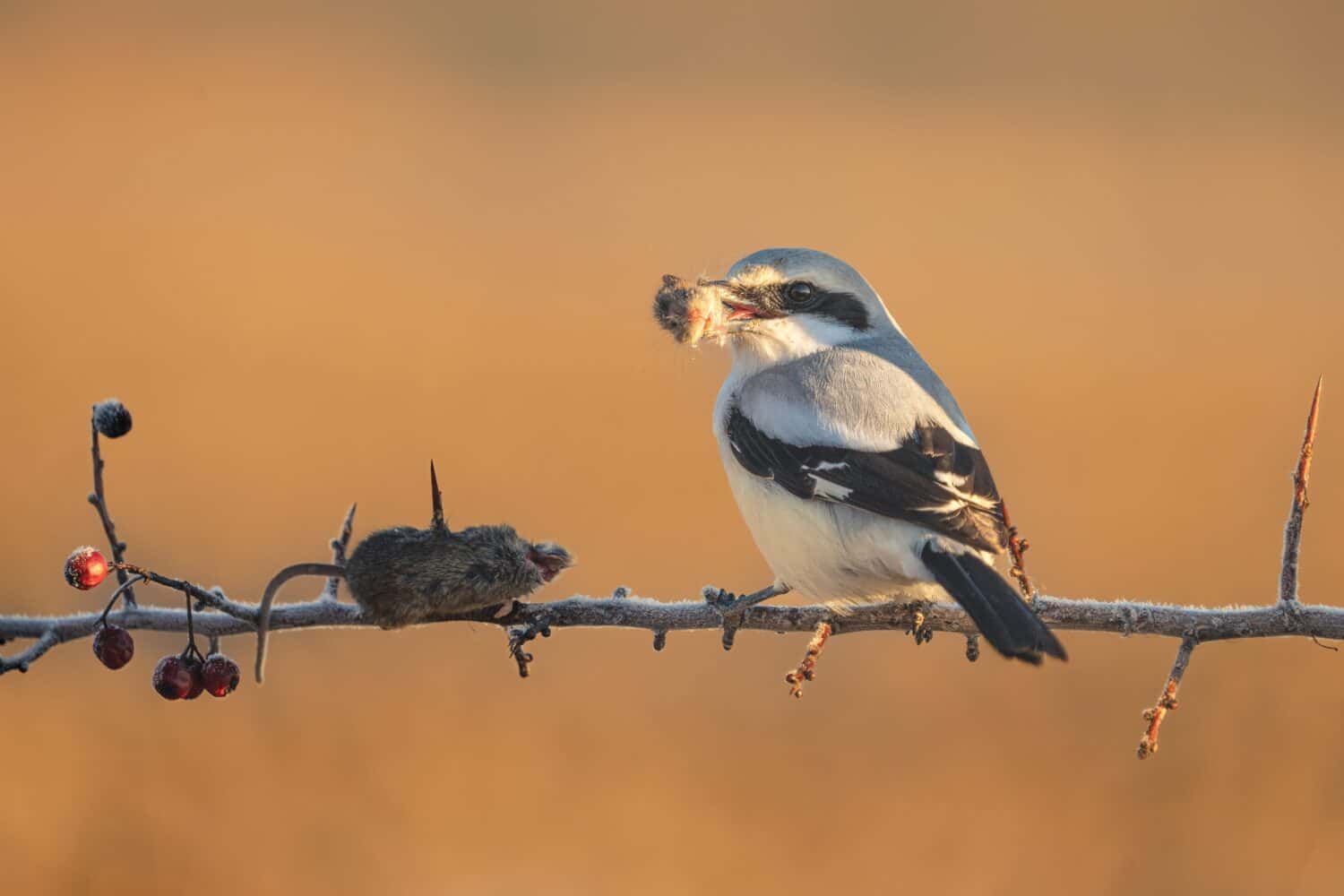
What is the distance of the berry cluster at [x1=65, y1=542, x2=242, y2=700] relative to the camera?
143 cm

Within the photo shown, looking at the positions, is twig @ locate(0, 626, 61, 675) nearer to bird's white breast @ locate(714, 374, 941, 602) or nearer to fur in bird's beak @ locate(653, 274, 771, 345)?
fur in bird's beak @ locate(653, 274, 771, 345)

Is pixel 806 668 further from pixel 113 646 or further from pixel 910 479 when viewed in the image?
pixel 113 646

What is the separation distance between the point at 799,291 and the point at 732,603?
783mm

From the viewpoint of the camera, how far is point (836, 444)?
2018 millimetres

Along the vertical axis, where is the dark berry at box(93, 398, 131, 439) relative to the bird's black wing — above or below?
above

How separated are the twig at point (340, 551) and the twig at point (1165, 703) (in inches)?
37.8

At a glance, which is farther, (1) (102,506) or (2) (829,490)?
(2) (829,490)

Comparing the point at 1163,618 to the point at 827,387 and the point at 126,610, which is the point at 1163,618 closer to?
the point at 827,387

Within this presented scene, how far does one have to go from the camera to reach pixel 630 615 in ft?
4.95

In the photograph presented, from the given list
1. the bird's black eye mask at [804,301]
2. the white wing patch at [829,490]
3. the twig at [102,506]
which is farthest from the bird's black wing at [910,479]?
the twig at [102,506]

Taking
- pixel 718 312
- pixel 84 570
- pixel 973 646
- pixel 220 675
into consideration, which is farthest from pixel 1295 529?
pixel 84 570

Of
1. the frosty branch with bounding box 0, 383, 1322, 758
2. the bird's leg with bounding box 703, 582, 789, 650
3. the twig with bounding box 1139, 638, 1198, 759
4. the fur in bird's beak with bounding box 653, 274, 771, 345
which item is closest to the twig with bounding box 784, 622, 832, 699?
the frosty branch with bounding box 0, 383, 1322, 758

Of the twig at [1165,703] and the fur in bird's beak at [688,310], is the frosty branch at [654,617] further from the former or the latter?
the fur in bird's beak at [688,310]

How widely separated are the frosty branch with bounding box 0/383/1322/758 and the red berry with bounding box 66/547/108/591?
0.13 ft
